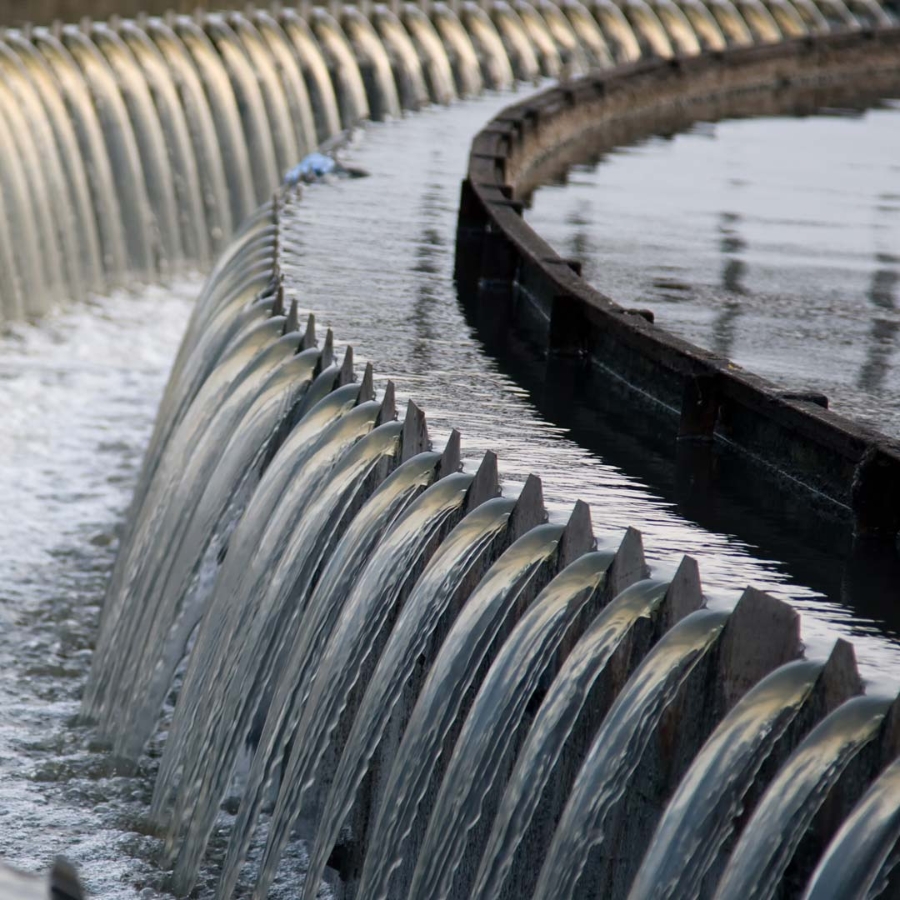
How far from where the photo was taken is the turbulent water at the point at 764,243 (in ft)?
23.8

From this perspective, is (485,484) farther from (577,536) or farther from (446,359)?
(446,359)

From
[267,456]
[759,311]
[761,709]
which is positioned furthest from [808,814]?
[759,311]

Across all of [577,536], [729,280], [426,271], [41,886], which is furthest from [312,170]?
[41,886]

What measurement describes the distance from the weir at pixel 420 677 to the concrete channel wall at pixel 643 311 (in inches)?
3.8

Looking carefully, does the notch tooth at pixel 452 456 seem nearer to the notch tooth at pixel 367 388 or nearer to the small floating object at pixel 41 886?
the notch tooth at pixel 367 388

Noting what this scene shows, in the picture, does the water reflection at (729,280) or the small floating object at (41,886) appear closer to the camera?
the small floating object at (41,886)

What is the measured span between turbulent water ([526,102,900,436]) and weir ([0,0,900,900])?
0.80 metres

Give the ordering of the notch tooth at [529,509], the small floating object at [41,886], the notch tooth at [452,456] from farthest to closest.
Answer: the notch tooth at [452,456]
the notch tooth at [529,509]
the small floating object at [41,886]

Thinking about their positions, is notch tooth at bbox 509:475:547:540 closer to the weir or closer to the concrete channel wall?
the weir

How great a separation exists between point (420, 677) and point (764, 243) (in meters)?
4.85

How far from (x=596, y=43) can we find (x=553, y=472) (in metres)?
15.6

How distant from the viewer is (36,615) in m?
8.43

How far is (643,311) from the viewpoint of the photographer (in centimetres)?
682

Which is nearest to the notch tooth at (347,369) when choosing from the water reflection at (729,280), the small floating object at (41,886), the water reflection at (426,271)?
the water reflection at (426,271)
